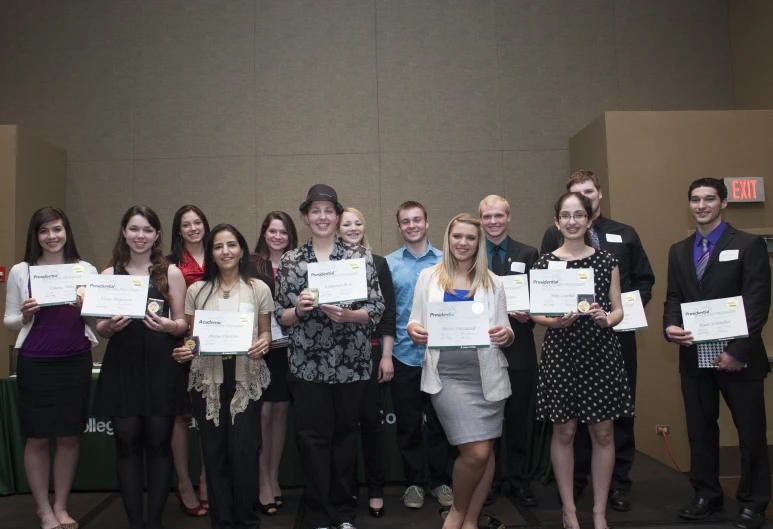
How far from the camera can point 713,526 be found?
3.13m

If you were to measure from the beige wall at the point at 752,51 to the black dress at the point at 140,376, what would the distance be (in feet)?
17.7

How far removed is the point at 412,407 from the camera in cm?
357

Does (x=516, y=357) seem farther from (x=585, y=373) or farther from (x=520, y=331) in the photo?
(x=585, y=373)

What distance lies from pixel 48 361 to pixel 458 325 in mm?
2149

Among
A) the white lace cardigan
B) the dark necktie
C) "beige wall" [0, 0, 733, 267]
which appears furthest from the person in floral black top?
"beige wall" [0, 0, 733, 267]

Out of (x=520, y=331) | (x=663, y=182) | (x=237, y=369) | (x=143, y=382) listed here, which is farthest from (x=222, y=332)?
(x=663, y=182)

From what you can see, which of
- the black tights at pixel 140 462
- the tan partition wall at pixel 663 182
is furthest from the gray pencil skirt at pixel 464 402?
the tan partition wall at pixel 663 182

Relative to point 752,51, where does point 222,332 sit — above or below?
below

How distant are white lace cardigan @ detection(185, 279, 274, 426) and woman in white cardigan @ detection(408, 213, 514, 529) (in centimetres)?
79

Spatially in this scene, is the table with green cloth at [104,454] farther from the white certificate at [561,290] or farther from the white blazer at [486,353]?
the white certificate at [561,290]

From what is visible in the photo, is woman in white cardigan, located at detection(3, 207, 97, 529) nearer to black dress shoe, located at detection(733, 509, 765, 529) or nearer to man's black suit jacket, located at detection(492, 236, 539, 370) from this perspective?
man's black suit jacket, located at detection(492, 236, 539, 370)

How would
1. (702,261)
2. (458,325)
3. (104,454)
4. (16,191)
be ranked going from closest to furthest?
(458,325) → (702,261) → (104,454) → (16,191)

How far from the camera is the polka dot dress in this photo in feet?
9.52

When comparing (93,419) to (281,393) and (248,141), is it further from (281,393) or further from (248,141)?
(248,141)
